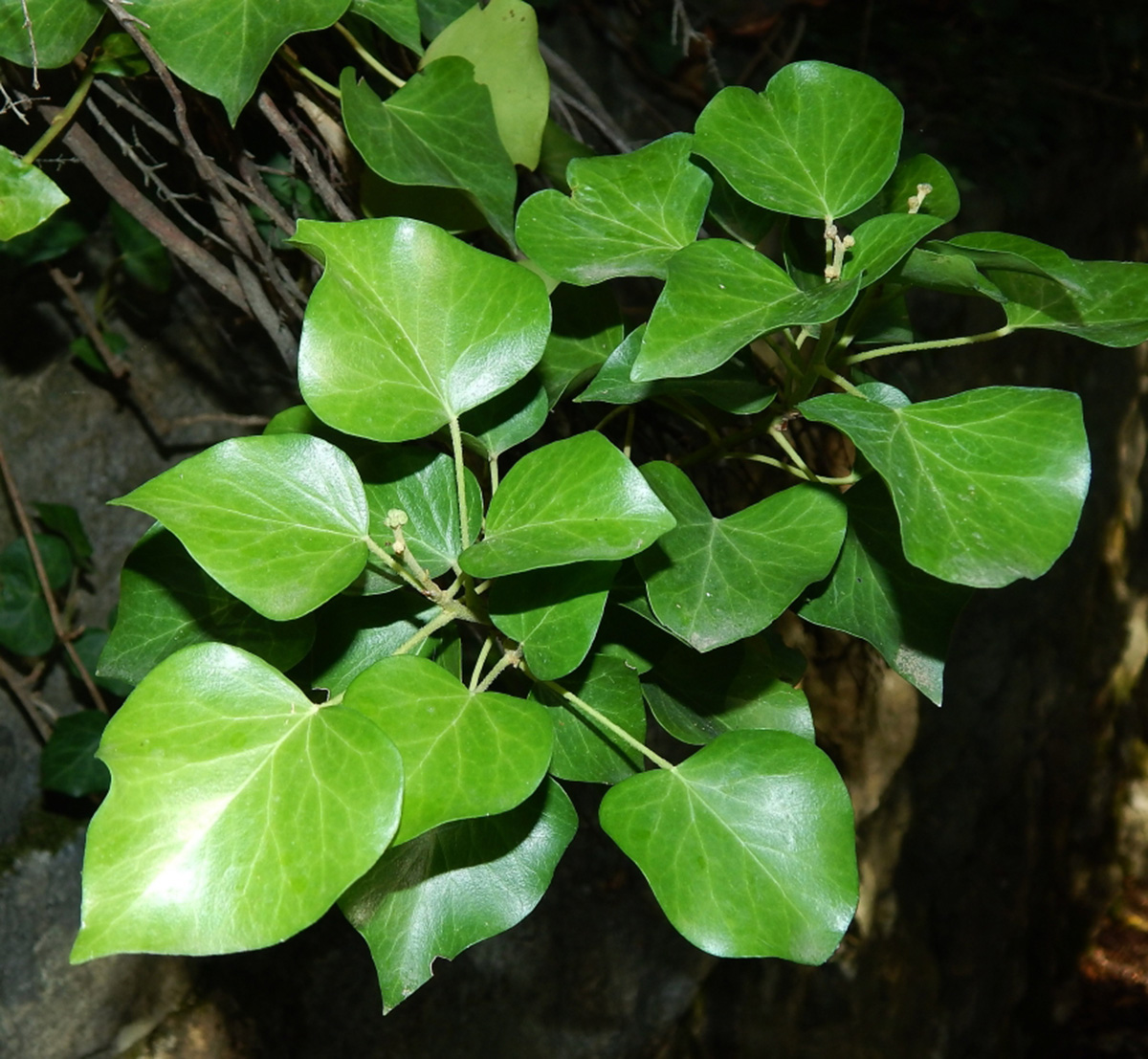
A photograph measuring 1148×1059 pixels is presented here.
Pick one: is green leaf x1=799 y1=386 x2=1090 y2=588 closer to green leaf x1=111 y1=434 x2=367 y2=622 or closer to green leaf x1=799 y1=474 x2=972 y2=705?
green leaf x1=799 y1=474 x2=972 y2=705

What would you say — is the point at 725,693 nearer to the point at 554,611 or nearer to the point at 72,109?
the point at 554,611

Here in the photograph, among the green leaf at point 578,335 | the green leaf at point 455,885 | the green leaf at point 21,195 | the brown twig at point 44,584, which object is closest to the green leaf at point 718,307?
the green leaf at point 578,335

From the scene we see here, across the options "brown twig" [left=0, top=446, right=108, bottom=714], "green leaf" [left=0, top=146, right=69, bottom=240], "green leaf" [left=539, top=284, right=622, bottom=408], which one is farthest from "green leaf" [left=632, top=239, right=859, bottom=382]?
"brown twig" [left=0, top=446, right=108, bottom=714]

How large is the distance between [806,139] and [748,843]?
33 centimetres

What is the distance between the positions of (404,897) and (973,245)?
0.40m

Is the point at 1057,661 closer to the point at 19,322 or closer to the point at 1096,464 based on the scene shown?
the point at 1096,464

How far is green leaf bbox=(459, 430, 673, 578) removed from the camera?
0.39 meters

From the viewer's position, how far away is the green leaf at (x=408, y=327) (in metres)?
0.42

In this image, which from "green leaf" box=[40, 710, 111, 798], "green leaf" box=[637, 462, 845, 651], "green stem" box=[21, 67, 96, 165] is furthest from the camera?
"green leaf" box=[40, 710, 111, 798]

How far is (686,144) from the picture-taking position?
1.61ft

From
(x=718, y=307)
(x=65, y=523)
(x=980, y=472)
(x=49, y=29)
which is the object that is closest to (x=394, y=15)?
(x=49, y=29)

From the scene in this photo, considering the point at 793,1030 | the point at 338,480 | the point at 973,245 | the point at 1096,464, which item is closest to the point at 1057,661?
the point at 1096,464

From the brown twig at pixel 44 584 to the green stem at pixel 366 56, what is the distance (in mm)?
640

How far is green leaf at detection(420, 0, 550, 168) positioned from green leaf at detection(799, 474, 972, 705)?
0.30 meters
